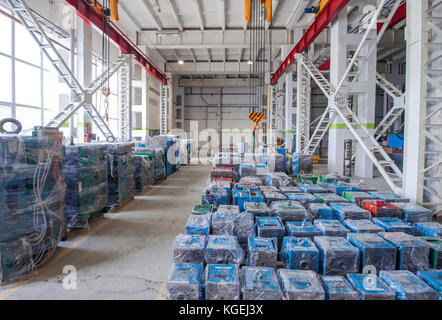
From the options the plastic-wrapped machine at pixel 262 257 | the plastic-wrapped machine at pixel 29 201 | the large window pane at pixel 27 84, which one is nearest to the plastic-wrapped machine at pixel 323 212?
the plastic-wrapped machine at pixel 262 257

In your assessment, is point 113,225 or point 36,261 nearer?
point 36,261

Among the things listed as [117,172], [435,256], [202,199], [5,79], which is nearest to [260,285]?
[435,256]

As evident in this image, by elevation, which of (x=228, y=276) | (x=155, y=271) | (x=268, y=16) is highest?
(x=268, y=16)

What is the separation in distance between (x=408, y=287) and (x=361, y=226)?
1.48m

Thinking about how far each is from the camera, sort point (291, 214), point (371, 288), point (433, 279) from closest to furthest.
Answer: point (371, 288), point (433, 279), point (291, 214)

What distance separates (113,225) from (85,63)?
7502 millimetres

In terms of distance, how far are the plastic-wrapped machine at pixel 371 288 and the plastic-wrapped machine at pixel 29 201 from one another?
409 centimetres

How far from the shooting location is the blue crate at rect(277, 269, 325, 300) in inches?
97.3

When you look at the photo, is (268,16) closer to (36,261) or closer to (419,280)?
(419,280)

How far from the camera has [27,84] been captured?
9.79 metres

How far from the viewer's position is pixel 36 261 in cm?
386

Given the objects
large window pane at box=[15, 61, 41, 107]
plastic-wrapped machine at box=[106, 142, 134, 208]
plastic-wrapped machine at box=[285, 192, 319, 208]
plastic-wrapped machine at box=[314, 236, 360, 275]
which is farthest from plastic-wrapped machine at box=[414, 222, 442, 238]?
large window pane at box=[15, 61, 41, 107]

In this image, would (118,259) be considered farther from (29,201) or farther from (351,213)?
(351,213)
